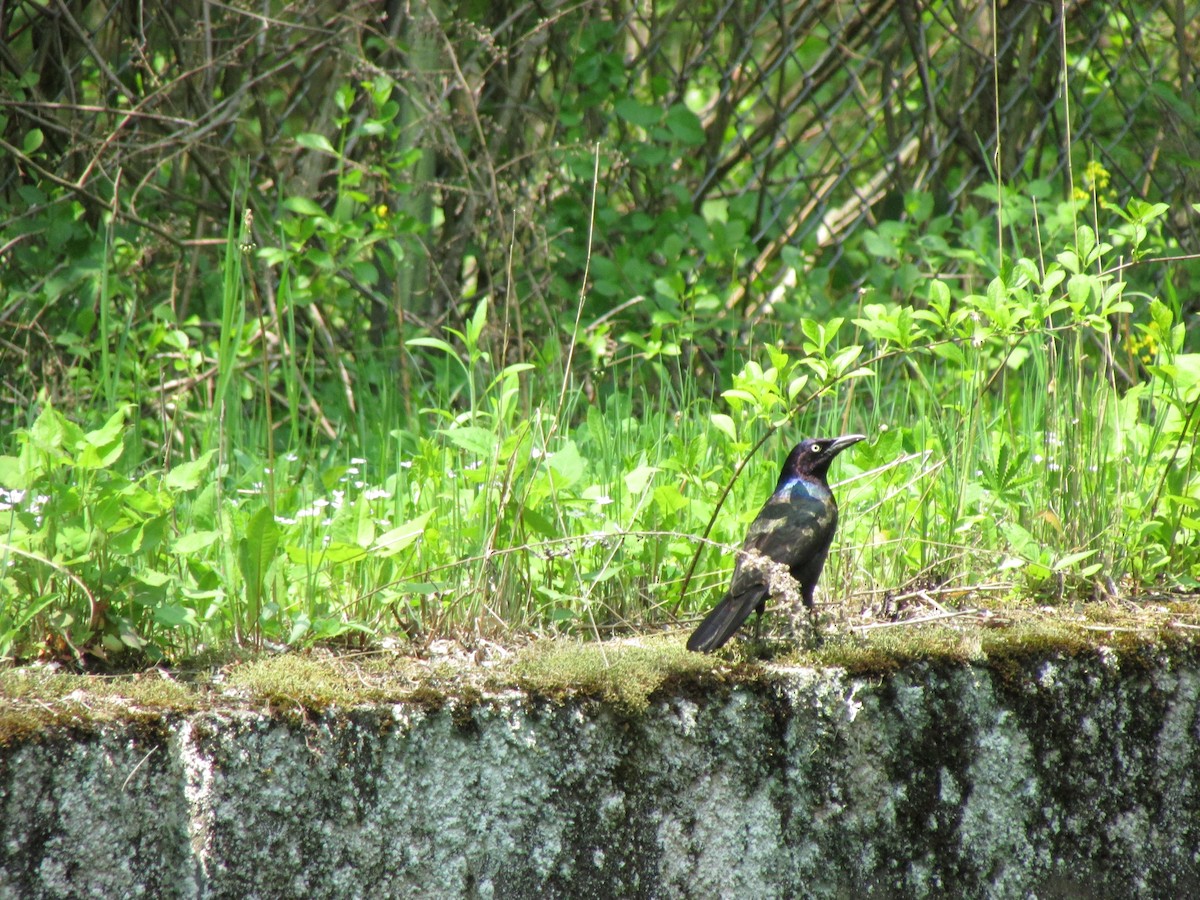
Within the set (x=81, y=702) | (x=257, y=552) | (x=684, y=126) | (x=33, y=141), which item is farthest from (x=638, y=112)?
(x=81, y=702)

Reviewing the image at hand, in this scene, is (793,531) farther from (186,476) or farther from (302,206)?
(302,206)

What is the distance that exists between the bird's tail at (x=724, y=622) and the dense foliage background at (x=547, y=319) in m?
0.19

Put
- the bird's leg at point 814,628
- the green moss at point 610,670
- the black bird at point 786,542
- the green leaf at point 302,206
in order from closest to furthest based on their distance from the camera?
1. the green moss at point 610,670
2. the black bird at point 786,542
3. the bird's leg at point 814,628
4. the green leaf at point 302,206

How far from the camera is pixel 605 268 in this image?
173 inches

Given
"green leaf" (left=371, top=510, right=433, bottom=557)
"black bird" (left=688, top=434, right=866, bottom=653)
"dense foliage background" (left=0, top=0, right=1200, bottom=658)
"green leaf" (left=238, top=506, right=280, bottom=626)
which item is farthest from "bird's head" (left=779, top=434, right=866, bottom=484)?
"green leaf" (left=238, top=506, right=280, bottom=626)

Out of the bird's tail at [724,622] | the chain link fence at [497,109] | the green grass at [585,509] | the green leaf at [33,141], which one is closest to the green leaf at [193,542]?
the green grass at [585,509]

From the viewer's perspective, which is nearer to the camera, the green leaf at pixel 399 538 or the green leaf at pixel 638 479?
the green leaf at pixel 399 538

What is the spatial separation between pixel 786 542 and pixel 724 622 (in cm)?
25

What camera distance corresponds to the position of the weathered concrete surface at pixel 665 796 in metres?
1.70

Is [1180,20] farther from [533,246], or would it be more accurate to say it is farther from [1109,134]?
[533,246]

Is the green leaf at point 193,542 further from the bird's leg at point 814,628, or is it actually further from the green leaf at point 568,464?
the bird's leg at point 814,628

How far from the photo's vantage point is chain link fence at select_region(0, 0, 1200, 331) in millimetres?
4129

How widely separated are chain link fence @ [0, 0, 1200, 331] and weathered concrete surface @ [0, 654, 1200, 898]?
2101 mm

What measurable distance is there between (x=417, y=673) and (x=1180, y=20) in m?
4.10
